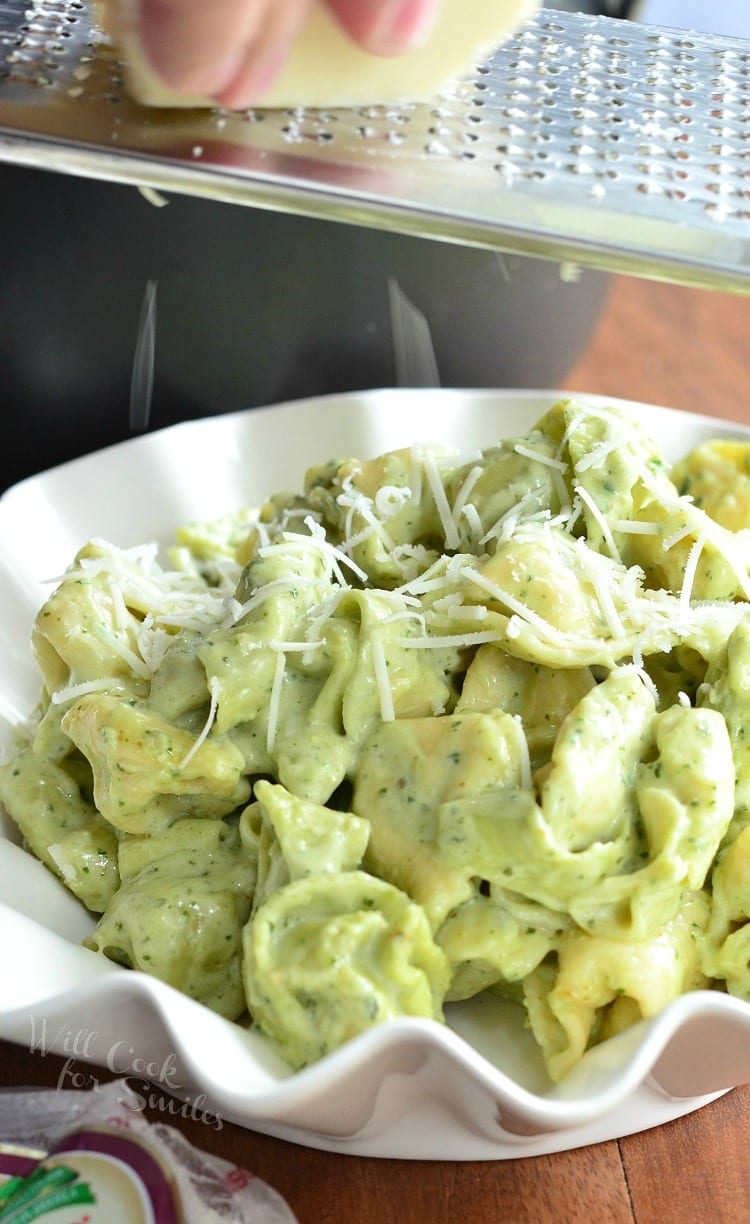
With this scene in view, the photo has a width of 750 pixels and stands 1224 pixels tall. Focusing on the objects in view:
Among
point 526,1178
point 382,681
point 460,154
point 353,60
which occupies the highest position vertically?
point 353,60

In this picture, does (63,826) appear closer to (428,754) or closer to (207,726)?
(207,726)

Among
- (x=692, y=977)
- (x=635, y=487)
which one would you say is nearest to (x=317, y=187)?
(x=635, y=487)

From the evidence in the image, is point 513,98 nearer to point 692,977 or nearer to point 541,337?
point 692,977

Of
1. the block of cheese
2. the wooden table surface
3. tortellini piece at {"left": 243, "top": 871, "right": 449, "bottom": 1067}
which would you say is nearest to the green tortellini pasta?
tortellini piece at {"left": 243, "top": 871, "right": 449, "bottom": 1067}

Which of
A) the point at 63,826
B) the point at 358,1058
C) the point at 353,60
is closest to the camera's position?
the point at 358,1058

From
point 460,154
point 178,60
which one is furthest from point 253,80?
point 460,154

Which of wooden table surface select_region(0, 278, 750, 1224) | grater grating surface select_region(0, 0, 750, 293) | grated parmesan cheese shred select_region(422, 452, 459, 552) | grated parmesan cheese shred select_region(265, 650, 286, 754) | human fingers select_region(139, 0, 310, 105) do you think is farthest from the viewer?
grated parmesan cheese shred select_region(422, 452, 459, 552)

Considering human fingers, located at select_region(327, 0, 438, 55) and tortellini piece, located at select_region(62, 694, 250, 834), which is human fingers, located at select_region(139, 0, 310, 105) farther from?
tortellini piece, located at select_region(62, 694, 250, 834)

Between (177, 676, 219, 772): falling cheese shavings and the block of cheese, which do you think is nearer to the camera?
the block of cheese
